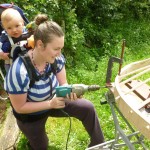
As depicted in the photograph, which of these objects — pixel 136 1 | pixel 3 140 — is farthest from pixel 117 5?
pixel 3 140

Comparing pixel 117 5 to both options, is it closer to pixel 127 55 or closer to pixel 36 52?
pixel 127 55

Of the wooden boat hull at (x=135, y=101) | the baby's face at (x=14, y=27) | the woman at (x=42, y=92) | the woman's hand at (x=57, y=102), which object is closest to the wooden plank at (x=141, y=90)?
the wooden boat hull at (x=135, y=101)

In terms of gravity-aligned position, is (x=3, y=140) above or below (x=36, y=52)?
below

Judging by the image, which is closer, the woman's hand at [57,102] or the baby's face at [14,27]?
the woman's hand at [57,102]

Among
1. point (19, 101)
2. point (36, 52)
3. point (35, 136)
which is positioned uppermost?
point (36, 52)

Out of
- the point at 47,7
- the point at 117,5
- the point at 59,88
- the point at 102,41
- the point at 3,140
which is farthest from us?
the point at 117,5

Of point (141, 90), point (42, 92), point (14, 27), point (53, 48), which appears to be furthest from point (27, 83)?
point (141, 90)

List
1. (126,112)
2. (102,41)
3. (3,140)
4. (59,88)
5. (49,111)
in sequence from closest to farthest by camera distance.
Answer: (126,112), (59,88), (49,111), (3,140), (102,41)

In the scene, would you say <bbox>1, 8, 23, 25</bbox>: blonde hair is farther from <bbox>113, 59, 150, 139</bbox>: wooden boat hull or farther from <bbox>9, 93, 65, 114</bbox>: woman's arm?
<bbox>113, 59, 150, 139</bbox>: wooden boat hull

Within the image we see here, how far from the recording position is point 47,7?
19.2 feet

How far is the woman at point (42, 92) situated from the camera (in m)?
2.58

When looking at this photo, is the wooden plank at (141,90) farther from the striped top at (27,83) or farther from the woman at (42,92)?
the striped top at (27,83)

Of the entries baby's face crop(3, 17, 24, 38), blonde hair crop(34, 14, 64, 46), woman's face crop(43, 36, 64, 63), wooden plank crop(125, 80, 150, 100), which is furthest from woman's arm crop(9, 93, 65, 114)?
baby's face crop(3, 17, 24, 38)

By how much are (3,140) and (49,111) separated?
0.98 metres
